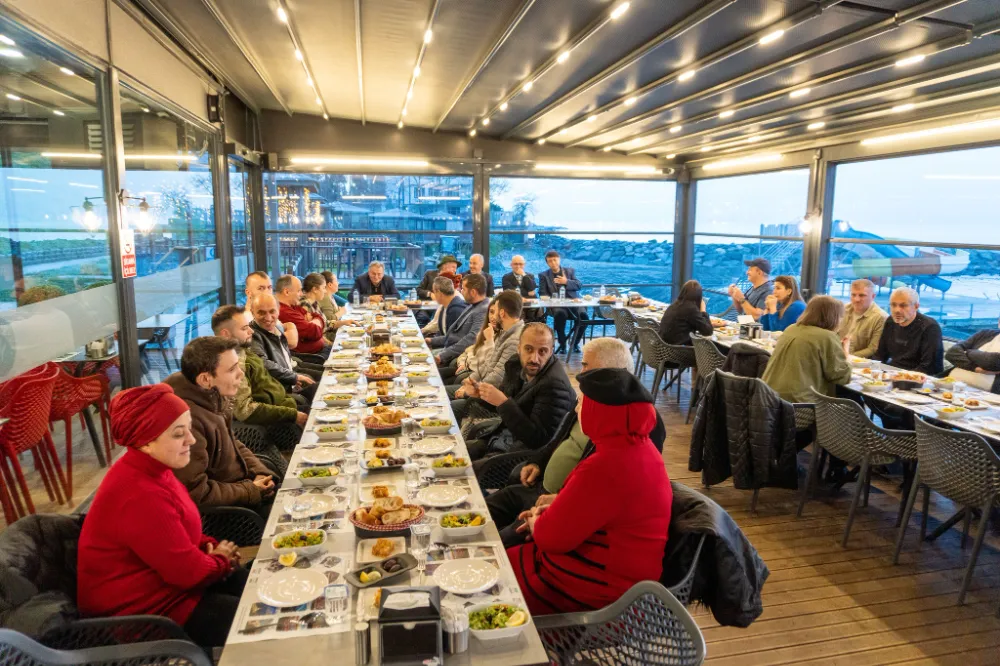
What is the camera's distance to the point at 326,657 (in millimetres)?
1821

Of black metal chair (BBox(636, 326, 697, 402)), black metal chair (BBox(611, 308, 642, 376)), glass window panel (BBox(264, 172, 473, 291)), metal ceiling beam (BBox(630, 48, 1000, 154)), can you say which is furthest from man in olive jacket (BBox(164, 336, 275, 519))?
glass window panel (BBox(264, 172, 473, 291))

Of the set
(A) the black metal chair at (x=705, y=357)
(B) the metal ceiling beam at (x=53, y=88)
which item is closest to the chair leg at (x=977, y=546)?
(A) the black metal chair at (x=705, y=357)

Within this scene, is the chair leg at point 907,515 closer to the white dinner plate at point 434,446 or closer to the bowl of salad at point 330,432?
the white dinner plate at point 434,446

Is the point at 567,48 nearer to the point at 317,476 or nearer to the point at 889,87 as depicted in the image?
the point at 889,87

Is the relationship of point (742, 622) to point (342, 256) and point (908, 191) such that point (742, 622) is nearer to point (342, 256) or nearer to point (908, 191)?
point (908, 191)

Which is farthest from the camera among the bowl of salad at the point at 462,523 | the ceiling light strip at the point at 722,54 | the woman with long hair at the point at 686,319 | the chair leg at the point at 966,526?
the woman with long hair at the point at 686,319

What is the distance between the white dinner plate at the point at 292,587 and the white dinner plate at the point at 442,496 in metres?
0.60

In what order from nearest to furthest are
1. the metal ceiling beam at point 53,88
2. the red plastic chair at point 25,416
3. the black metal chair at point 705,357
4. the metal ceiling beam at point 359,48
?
1. the red plastic chair at point 25,416
2. the metal ceiling beam at point 53,88
3. the metal ceiling beam at point 359,48
4. the black metal chair at point 705,357

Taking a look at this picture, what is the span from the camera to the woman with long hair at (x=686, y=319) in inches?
286

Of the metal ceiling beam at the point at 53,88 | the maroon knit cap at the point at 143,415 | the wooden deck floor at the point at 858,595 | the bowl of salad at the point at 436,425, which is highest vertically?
the metal ceiling beam at the point at 53,88

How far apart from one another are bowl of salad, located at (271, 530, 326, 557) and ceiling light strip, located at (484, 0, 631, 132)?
3.97m

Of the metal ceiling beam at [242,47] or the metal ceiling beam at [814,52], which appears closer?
the metal ceiling beam at [814,52]

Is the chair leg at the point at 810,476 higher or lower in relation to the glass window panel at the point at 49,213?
lower

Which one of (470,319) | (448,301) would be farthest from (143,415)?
(448,301)
